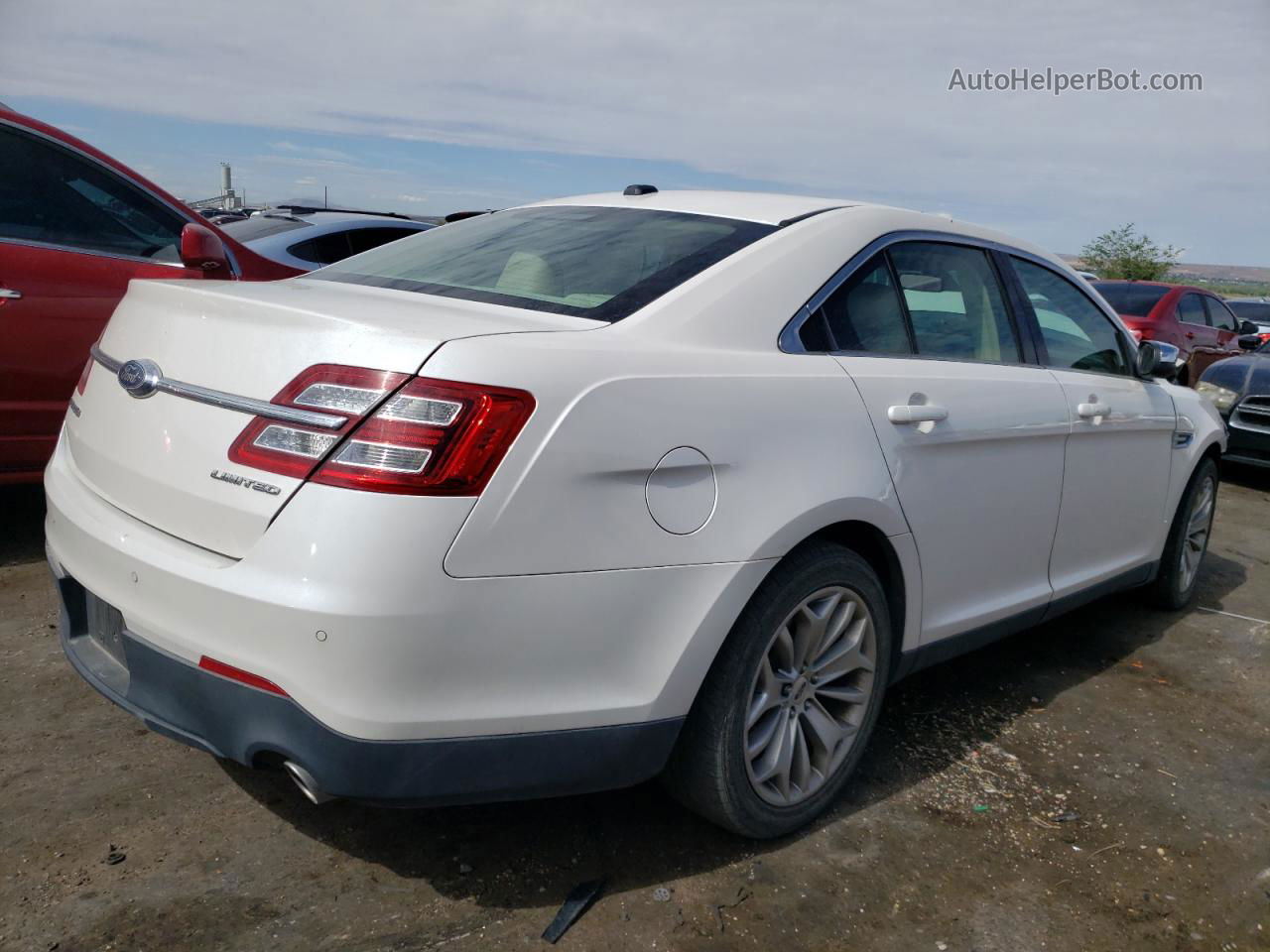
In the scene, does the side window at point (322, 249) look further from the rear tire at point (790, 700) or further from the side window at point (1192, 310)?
the side window at point (1192, 310)

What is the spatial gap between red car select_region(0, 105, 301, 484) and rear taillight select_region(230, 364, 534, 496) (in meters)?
2.47

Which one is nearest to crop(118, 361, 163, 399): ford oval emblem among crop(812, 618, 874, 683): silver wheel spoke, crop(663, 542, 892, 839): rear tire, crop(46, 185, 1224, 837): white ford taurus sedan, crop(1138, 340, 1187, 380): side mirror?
crop(46, 185, 1224, 837): white ford taurus sedan

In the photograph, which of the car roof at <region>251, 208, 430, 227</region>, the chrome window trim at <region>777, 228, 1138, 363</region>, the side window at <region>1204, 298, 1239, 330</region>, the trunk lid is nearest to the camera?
the trunk lid

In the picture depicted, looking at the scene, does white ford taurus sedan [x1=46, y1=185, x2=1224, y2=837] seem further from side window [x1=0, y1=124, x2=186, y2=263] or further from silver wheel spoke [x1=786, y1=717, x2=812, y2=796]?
side window [x1=0, y1=124, x2=186, y2=263]

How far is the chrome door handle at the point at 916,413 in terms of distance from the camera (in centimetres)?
275

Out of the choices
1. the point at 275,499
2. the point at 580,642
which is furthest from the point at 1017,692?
the point at 275,499

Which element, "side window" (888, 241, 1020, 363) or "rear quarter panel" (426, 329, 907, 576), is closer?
"rear quarter panel" (426, 329, 907, 576)

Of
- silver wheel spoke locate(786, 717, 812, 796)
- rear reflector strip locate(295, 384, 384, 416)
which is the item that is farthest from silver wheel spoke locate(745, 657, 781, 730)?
rear reflector strip locate(295, 384, 384, 416)

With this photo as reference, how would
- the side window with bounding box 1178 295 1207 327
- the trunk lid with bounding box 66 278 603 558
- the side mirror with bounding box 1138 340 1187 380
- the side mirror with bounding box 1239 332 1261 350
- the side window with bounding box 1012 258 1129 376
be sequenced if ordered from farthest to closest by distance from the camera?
1. the side window with bounding box 1178 295 1207 327
2. the side mirror with bounding box 1239 332 1261 350
3. the side mirror with bounding box 1138 340 1187 380
4. the side window with bounding box 1012 258 1129 376
5. the trunk lid with bounding box 66 278 603 558

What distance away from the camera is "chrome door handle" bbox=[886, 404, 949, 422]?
2754mm

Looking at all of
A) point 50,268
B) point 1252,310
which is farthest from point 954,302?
point 1252,310

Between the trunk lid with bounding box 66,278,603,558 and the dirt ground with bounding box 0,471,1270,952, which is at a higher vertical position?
the trunk lid with bounding box 66,278,603,558

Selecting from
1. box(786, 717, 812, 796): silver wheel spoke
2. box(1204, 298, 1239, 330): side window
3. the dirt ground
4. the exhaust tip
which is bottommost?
the dirt ground

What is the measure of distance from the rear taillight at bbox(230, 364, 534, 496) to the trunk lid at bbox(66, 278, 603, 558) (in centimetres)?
4
